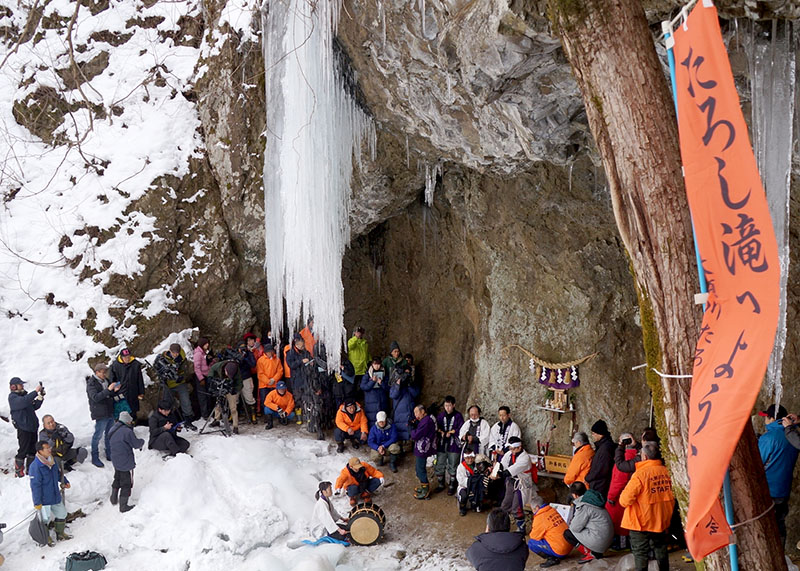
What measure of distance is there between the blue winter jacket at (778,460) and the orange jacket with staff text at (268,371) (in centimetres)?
727

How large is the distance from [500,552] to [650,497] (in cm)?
154

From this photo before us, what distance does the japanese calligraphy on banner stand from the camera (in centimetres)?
297

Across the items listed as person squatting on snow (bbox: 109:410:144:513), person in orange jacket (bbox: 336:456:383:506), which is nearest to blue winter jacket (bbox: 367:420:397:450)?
person in orange jacket (bbox: 336:456:383:506)

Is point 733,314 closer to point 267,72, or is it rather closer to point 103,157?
point 267,72

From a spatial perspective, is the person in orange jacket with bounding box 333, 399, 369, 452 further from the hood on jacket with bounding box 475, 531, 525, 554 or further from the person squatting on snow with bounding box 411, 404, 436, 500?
A: the hood on jacket with bounding box 475, 531, 525, 554

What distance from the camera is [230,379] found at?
36.0ft

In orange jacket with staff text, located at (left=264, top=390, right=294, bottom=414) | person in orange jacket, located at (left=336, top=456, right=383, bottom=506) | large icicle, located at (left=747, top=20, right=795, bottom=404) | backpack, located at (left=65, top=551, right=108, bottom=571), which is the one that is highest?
large icicle, located at (left=747, top=20, right=795, bottom=404)

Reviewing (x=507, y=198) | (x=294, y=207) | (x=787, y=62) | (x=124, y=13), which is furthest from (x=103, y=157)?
(x=787, y=62)

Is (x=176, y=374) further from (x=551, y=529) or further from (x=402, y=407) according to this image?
(x=551, y=529)

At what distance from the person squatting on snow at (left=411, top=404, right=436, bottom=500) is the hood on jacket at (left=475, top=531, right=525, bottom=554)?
3308 millimetres

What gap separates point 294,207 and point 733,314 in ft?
24.9

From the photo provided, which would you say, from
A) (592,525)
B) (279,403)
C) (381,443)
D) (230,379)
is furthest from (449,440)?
(230,379)

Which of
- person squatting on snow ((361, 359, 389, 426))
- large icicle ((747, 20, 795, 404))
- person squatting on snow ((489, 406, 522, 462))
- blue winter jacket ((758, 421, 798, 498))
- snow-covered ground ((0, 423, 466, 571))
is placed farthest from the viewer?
person squatting on snow ((361, 359, 389, 426))

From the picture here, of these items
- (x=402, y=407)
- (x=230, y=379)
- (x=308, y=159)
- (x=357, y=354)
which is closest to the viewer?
(x=308, y=159)
